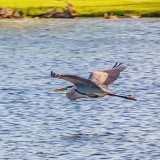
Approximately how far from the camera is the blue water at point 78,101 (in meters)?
25.6

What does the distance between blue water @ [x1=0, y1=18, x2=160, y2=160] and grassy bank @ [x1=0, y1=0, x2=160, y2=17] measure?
4939 millimetres

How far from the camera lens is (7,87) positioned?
3716 cm

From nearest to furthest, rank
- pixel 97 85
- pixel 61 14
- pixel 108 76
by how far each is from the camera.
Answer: pixel 97 85
pixel 108 76
pixel 61 14

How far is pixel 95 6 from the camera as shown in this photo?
70812 millimetres

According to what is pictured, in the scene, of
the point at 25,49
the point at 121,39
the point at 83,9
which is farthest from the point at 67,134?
the point at 83,9

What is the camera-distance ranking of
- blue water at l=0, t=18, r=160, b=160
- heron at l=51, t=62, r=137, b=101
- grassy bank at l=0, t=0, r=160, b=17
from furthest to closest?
grassy bank at l=0, t=0, r=160, b=17
heron at l=51, t=62, r=137, b=101
blue water at l=0, t=18, r=160, b=160

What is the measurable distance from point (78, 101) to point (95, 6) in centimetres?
3741

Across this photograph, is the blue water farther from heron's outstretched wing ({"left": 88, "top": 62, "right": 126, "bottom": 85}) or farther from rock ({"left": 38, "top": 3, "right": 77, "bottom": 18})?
rock ({"left": 38, "top": 3, "right": 77, "bottom": 18})

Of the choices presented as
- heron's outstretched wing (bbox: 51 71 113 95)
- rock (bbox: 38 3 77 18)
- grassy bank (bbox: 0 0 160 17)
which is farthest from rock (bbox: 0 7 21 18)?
heron's outstretched wing (bbox: 51 71 113 95)

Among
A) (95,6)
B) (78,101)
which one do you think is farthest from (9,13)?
(78,101)

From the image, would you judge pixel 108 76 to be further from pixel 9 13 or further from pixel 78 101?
pixel 9 13

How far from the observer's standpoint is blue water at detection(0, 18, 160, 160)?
2559cm

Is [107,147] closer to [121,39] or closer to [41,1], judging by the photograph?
[121,39]

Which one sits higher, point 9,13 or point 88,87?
point 88,87
